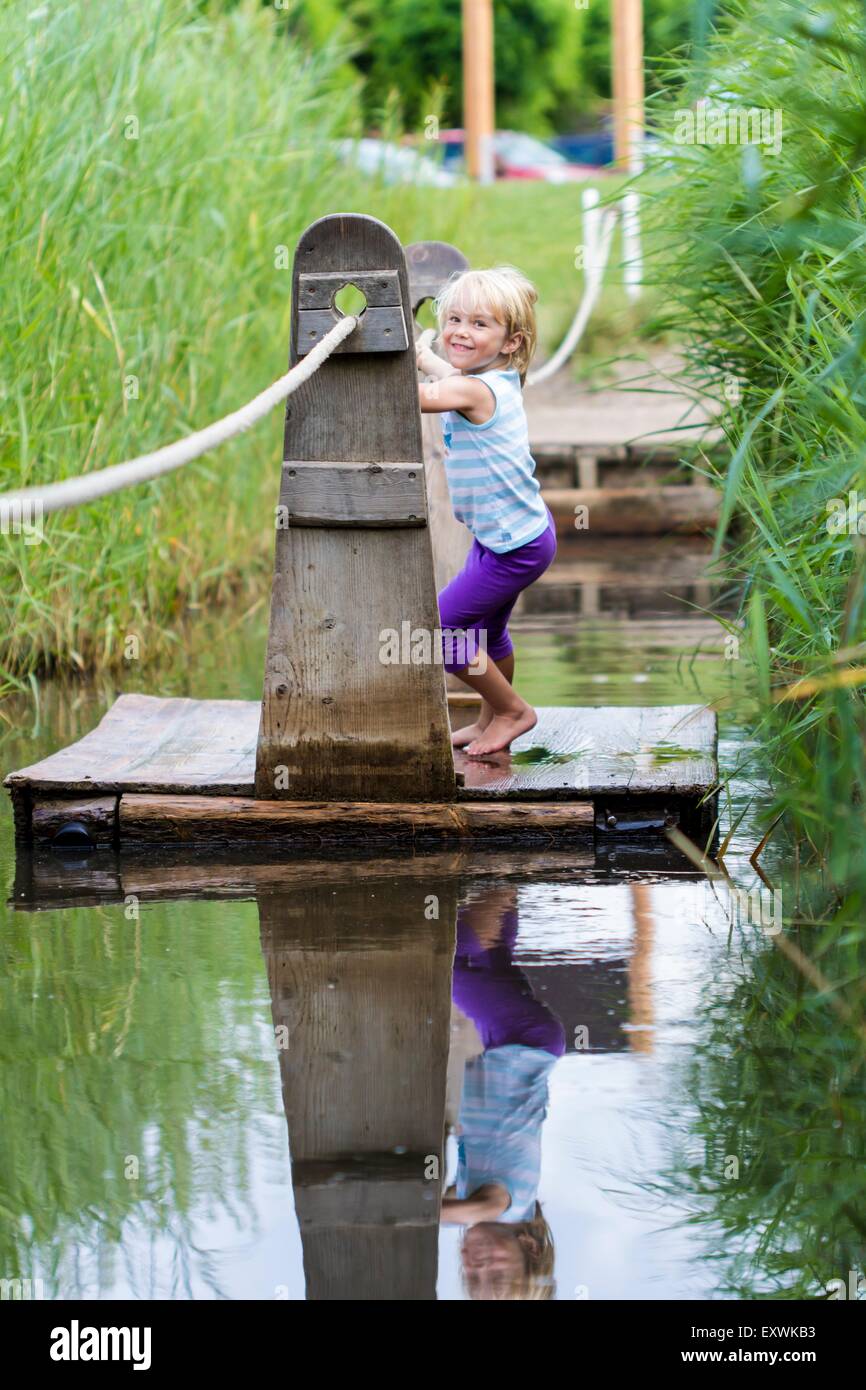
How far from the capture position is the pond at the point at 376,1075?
7.52 feet

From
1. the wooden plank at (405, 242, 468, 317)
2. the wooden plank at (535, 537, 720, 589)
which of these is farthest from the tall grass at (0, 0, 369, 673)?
the wooden plank at (535, 537, 720, 589)

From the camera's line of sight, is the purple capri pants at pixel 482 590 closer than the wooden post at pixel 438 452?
Yes

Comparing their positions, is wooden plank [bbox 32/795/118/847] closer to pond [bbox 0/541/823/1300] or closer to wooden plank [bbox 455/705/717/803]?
pond [bbox 0/541/823/1300]

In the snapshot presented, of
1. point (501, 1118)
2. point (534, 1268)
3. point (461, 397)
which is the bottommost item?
point (534, 1268)

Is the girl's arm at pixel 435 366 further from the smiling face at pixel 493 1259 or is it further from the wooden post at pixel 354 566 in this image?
the smiling face at pixel 493 1259

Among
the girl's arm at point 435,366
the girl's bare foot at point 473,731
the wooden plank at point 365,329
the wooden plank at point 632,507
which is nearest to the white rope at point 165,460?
the wooden plank at point 365,329

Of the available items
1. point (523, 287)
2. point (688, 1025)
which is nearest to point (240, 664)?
point (523, 287)

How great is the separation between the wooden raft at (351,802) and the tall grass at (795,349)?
296 mm

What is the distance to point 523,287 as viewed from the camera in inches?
175

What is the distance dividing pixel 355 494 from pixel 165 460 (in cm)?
118

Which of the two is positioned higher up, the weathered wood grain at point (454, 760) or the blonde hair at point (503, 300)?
the blonde hair at point (503, 300)

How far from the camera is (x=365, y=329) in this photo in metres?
3.99

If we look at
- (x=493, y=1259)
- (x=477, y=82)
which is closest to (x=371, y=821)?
(x=493, y=1259)

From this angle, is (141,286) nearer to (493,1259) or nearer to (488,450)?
(488,450)
